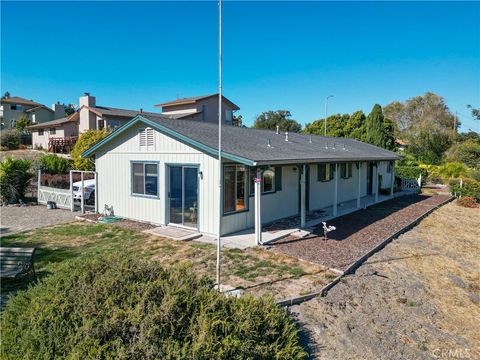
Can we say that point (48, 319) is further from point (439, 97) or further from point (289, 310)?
point (439, 97)

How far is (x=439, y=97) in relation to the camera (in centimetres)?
5497

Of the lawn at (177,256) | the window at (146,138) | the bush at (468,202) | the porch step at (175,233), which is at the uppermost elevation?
the window at (146,138)

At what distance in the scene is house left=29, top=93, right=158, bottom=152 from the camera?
35.1 m

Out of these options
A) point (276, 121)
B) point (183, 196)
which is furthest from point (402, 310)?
point (276, 121)

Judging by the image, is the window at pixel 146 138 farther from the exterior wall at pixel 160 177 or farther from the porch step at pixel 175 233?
the porch step at pixel 175 233

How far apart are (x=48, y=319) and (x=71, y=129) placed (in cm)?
4020

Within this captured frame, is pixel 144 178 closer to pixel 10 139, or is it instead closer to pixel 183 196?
pixel 183 196

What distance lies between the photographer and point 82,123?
→ 37.1 m

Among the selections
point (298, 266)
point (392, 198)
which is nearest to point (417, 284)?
point (298, 266)

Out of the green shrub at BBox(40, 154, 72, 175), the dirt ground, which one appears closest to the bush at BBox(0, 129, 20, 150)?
the green shrub at BBox(40, 154, 72, 175)

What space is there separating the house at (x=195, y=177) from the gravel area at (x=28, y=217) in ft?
6.15

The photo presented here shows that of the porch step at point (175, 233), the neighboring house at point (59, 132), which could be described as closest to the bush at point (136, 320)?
the porch step at point (175, 233)

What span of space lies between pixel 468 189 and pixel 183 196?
1899cm

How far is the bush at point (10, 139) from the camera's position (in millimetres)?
40666
